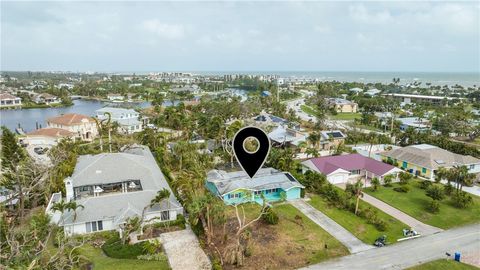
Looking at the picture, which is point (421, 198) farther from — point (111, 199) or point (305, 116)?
point (305, 116)

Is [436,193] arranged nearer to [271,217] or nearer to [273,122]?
[271,217]

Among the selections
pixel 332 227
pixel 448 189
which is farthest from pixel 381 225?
pixel 448 189

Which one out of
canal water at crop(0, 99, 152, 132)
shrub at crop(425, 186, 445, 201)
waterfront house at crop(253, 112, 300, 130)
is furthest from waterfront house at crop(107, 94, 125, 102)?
shrub at crop(425, 186, 445, 201)

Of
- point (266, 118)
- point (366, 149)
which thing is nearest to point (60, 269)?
point (366, 149)

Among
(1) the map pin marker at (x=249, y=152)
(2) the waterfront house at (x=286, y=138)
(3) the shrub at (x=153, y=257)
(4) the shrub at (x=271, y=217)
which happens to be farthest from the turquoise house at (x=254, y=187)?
(2) the waterfront house at (x=286, y=138)

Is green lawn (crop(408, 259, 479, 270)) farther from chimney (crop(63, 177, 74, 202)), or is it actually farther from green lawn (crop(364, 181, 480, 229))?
chimney (crop(63, 177, 74, 202))

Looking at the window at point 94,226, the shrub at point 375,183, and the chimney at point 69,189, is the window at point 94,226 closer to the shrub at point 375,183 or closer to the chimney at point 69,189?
the chimney at point 69,189

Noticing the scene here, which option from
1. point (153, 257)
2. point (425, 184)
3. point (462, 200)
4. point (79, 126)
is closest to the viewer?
point (153, 257)
